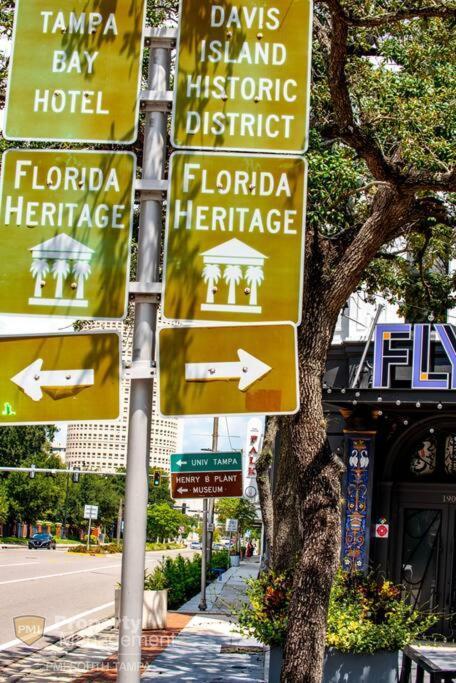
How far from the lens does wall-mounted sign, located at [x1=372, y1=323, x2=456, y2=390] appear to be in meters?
17.2

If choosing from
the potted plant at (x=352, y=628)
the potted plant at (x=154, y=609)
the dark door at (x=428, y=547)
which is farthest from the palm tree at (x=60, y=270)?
the dark door at (x=428, y=547)

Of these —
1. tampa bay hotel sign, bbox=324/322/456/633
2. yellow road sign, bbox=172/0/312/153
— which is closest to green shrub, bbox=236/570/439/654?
tampa bay hotel sign, bbox=324/322/456/633

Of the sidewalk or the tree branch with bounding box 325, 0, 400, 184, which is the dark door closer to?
the sidewalk

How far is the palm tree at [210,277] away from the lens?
14.1ft

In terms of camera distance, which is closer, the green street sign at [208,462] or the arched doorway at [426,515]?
the arched doorway at [426,515]

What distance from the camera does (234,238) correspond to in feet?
14.2

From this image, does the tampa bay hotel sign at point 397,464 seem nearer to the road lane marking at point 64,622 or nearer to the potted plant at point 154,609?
the potted plant at point 154,609

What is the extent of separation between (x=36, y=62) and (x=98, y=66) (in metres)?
0.30

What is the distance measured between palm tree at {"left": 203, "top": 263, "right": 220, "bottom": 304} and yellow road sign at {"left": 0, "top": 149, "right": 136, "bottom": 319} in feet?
1.14

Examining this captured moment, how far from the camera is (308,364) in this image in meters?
9.04

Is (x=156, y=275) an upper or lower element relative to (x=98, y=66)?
lower

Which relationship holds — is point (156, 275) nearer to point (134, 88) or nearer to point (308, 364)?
point (134, 88)

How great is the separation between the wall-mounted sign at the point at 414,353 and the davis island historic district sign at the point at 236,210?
13079 mm

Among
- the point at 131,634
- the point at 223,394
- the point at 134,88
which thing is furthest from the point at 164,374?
the point at 134,88
